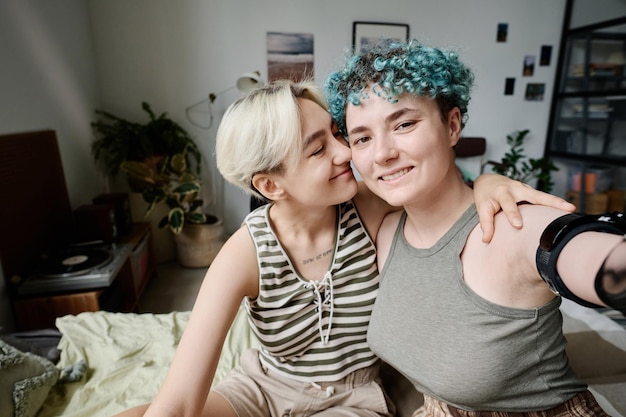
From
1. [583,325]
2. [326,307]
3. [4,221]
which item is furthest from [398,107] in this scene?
[4,221]

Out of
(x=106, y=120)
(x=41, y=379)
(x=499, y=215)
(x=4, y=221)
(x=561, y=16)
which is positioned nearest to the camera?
(x=499, y=215)

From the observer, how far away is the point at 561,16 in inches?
170

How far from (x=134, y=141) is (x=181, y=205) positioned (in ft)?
2.20

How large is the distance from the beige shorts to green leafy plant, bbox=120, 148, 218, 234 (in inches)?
85.8

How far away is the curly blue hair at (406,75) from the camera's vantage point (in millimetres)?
820

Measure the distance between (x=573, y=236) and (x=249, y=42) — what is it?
144 inches

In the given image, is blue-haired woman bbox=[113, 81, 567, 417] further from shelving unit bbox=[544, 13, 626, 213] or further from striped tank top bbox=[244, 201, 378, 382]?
shelving unit bbox=[544, 13, 626, 213]

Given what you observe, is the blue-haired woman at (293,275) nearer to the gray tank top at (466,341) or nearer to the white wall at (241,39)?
the gray tank top at (466,341)

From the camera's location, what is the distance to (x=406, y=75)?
82cm

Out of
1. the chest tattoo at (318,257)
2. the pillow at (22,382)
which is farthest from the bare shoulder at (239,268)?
the pillow at (22,382)

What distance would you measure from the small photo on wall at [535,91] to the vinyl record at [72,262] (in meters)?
4.63

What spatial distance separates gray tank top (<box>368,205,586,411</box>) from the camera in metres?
0.76

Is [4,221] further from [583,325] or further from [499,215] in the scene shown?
[583,325]

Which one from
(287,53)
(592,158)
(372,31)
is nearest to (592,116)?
(592,158)
